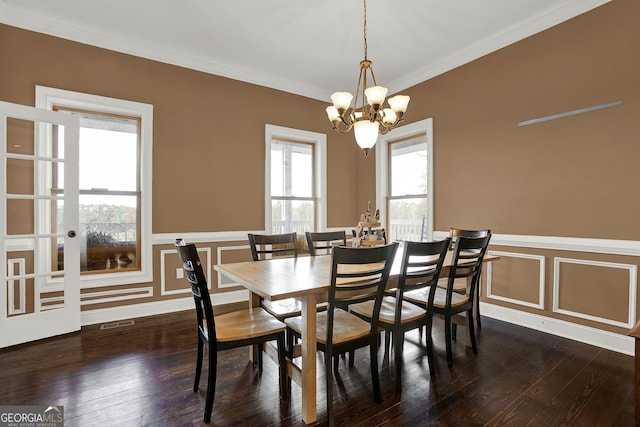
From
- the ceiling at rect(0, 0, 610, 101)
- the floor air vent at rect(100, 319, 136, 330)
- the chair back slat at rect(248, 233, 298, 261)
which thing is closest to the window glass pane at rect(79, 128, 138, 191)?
the ceiling at rect(0, 0, 610, 101)

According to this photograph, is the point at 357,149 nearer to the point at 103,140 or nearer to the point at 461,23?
the point at 461,23

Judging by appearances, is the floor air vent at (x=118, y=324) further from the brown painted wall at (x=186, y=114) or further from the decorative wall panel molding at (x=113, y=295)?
the brown painted wall at (x=186, y=114)

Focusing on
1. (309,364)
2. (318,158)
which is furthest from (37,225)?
(318,158)

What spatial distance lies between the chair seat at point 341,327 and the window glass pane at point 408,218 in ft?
8.44

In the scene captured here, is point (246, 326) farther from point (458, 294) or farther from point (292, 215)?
point (292, 215)

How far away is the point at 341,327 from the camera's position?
1.96 meters

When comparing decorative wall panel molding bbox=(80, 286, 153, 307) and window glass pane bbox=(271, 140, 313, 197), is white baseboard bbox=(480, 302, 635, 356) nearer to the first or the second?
window glass pane bbox=(271, 140, 313, 197)

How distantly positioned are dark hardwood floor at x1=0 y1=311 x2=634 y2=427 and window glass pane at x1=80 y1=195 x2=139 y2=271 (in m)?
0.88

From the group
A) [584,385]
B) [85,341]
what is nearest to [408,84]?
[584,385]

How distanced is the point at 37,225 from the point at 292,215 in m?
2.91

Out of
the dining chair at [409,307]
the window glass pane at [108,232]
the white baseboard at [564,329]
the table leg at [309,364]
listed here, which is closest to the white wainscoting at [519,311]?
the white baseboard at [564,329]

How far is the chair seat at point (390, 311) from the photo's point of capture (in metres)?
2.10

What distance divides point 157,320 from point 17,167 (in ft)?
6.52

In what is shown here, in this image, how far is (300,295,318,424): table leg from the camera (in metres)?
1.76
